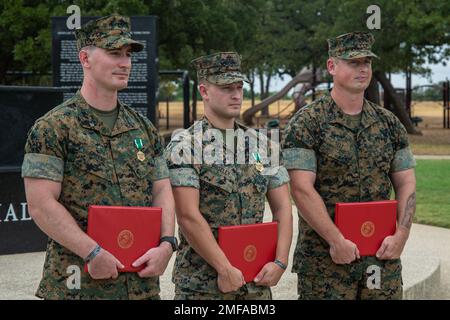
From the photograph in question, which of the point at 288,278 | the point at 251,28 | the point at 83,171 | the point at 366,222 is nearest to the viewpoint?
the point at 83,171

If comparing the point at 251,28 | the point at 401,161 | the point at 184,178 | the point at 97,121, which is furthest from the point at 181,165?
the point at 251,28

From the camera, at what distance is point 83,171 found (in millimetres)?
3373

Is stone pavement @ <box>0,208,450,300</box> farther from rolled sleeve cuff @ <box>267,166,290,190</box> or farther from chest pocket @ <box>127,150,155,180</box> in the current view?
chest pocket @ <box>127,150,155,180</box>

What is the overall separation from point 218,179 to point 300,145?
0.54 meters

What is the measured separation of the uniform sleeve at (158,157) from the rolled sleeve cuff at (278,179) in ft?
1.69

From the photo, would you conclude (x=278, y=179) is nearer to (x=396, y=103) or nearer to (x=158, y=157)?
(x=158, y=157)

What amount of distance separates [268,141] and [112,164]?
2.69 feet

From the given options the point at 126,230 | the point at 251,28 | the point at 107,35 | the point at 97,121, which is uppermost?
the point at 251,28

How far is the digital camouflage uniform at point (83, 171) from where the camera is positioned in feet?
10.9

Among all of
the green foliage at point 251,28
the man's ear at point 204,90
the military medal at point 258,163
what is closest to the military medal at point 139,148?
the man's ear at point 204,90

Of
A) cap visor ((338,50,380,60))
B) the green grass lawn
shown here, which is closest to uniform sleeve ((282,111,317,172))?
cap visor ((338,50,380,60))

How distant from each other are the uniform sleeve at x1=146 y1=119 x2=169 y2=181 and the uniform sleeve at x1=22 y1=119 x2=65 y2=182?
1.35ft

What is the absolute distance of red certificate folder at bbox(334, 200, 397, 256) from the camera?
3912 millimetres

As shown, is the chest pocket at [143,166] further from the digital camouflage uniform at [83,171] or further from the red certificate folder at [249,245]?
the red certificate folder at [249,245]
